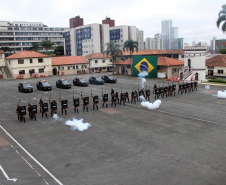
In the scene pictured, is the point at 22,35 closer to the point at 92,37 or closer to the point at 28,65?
the point at 92,37

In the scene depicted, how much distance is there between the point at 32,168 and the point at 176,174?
21.6 feet

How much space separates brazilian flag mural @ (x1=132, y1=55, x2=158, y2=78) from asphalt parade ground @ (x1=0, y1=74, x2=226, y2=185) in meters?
29.5

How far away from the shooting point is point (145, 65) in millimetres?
54812

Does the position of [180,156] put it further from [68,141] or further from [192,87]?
[192,87]

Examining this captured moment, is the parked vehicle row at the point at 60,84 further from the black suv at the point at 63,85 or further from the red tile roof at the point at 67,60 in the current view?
the red tile roof at the point at 67,60

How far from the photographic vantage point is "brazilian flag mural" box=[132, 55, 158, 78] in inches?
2025

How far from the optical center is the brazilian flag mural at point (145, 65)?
51438 mm

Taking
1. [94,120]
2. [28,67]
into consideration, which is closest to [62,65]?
[28,67]

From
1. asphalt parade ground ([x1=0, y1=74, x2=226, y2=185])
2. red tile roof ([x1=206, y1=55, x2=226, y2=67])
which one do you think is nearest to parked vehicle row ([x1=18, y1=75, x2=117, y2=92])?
asphalt parade ground ([x1=0, y1=74, x2=226, y2=185])

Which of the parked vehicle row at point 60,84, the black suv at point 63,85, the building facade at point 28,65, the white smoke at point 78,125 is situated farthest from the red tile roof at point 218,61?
the building facade at point 28,65

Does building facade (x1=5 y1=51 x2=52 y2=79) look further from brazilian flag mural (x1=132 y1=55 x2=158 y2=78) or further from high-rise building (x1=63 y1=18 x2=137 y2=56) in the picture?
high-rise building (x1=63 y1=18 x2=137 y2=56)

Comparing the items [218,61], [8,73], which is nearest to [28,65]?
[8,73]

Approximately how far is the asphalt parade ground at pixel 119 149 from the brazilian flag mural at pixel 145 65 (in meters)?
29.5

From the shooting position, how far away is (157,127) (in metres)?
17.5
